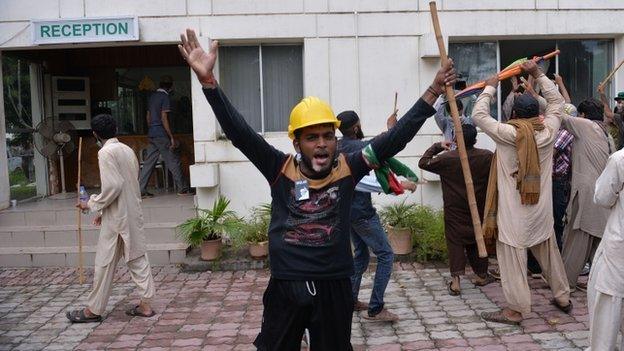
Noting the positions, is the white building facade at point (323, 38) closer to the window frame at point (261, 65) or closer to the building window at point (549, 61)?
the window frame at point (261, 65)

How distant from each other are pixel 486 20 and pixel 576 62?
171cm

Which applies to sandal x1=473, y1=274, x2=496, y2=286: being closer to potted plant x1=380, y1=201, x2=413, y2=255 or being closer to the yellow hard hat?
potted plant x1=380, y1=201, x2=413, y2=255

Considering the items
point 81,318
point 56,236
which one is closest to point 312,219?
point 81,318

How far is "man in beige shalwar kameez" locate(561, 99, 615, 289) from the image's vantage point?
6340 millimetres

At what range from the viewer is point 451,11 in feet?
30.1

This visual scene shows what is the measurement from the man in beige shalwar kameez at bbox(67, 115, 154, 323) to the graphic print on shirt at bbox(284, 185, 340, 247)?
128 inches

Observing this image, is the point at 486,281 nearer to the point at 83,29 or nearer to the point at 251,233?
the point at 251,233

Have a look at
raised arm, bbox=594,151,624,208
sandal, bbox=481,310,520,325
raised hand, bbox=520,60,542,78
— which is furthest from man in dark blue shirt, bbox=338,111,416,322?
raised arm, bbox=594,151,624,208

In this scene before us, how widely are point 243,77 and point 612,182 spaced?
622cm

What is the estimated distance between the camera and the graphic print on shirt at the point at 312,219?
3477 millimetres

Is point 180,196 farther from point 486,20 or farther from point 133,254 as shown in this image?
point 486,20

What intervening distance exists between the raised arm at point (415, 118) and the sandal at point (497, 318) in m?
3.00

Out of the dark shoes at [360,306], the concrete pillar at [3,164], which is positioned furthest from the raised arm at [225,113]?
the concrete pillar at [3,164]

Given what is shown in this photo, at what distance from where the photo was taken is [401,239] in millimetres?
8172
